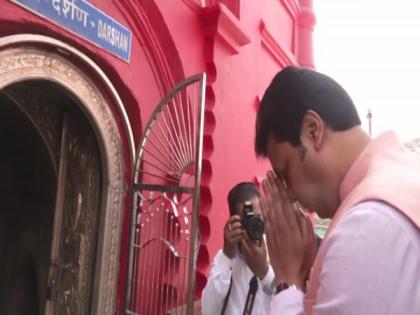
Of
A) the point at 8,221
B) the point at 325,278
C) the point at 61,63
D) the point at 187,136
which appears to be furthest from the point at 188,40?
the point at 325,278

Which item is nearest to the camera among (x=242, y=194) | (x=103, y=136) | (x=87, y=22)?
(x=242, y=194)

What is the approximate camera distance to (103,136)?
254cm

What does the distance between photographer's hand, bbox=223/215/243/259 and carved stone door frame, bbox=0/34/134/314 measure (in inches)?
37.8

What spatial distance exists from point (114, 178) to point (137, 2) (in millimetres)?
1177

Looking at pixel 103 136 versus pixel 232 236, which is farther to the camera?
pixel 103 136

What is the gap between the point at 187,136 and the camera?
2.67 metres

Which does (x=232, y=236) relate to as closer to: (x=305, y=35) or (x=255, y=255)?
(x=255, y=255)

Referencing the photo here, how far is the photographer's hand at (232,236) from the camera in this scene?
6.29 ft

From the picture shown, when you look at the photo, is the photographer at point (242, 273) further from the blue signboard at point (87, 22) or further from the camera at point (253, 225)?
the blue signboard at point (87, 22)

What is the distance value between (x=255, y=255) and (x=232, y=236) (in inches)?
5.9

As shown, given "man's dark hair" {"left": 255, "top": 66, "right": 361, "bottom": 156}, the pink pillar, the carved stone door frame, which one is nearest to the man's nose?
"man's dark hair" {"left": 255, "top": 66, "right": 361, "bottom": 156}

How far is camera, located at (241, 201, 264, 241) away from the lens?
186 centimetres

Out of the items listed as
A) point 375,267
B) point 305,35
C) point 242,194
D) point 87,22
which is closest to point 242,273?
point 242,194

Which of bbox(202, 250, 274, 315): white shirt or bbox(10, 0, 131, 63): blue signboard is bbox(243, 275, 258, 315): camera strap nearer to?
bbox(202, 250, 274, 315): white shirt
